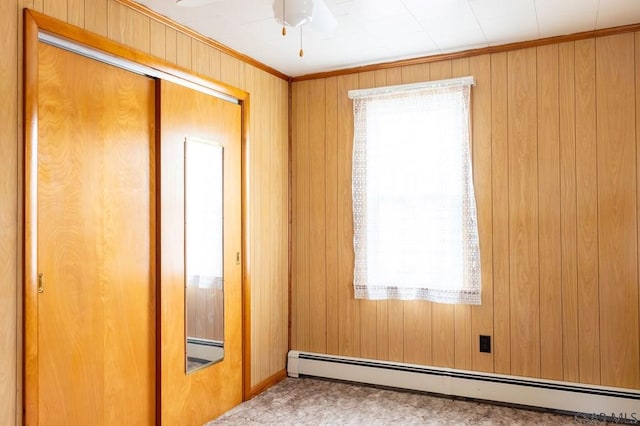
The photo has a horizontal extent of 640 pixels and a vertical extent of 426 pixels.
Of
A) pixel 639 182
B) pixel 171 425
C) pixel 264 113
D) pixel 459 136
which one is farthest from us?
pixel 264 113

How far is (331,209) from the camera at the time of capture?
13.3 ft

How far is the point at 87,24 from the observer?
8.02 feet

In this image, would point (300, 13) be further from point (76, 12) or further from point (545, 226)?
point (545, 226)

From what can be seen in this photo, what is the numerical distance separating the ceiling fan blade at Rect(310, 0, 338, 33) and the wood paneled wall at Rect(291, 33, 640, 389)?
5.21ft

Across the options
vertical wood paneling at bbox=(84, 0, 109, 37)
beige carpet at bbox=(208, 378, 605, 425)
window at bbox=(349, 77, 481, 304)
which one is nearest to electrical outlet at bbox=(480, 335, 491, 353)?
window at bbox=(349, 77, 481, 304)

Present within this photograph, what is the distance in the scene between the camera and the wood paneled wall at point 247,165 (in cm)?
209

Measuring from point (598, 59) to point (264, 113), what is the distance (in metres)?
2.32

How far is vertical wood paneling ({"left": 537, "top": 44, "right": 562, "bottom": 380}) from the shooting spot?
3324 millimetres

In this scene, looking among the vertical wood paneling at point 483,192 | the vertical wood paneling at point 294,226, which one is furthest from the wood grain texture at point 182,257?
the vertical wood paneling at point 483,192

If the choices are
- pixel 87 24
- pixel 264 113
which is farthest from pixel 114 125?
pixel 264 113

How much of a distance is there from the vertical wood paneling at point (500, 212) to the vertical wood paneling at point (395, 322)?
2.19 ft

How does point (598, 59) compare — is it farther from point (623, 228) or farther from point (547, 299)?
point (547, 299)

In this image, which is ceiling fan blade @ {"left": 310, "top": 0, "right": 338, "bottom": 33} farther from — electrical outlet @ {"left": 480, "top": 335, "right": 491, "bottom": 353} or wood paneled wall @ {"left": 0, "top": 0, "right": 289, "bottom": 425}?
electrical outlet @ {"left": 480, "top": 335, "right": 491, "bottom": 353}

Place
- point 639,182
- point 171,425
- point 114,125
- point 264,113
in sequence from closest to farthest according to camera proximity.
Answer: point 114,125 → point 171,425 → point 639,182 → point 264,113
